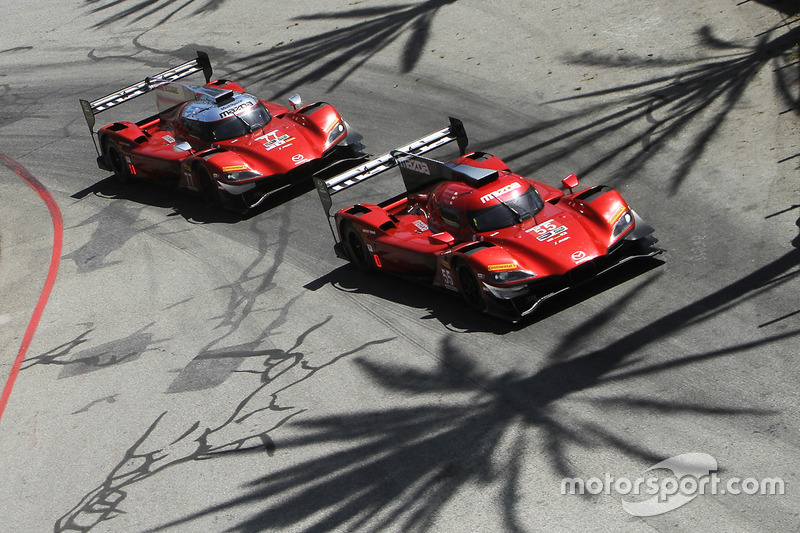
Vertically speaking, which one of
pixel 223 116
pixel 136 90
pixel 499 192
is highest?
pixel 136 90

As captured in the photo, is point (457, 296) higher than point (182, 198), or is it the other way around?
point (457, 296)

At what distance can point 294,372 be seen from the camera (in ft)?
38.3

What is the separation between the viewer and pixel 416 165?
14117mm

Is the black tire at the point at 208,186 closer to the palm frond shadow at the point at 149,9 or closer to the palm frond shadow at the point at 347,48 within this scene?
the palm frond shadow at the point at 347,48

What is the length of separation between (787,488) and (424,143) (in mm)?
8651

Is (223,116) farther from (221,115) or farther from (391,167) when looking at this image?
(391,167)

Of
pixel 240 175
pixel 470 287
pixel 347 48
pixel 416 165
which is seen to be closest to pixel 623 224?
pixel 470 287

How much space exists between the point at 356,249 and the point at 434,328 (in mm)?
2624

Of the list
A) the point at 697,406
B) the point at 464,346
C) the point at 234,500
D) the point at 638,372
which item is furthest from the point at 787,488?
the point at 234,500

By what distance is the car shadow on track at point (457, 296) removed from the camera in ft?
37.8

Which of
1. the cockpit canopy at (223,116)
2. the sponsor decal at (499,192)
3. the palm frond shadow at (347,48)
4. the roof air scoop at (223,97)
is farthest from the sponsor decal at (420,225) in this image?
the palm frond shadow at (347,48)

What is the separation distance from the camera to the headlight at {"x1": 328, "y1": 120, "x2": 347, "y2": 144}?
16.8 meters

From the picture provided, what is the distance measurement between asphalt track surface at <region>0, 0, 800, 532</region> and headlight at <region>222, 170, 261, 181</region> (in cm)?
80

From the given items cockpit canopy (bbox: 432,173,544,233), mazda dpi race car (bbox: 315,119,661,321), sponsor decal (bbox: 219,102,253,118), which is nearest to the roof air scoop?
sponsor decal (bbox: 219,102,253,118)
